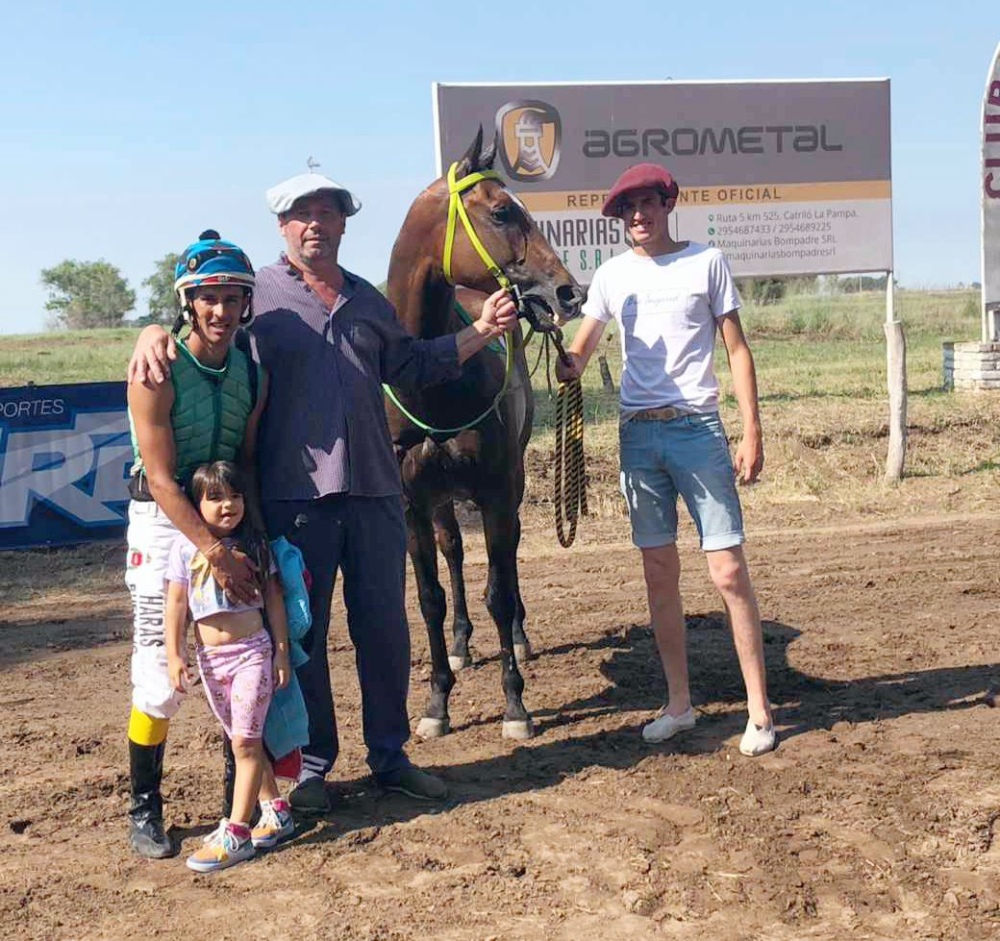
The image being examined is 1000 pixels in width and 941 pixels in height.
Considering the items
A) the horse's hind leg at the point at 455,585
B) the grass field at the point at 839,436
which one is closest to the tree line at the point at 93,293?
the grass field at the point at 839,436

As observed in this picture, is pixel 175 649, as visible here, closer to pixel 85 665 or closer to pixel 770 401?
pixel 85 665

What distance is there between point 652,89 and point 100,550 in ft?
23.3

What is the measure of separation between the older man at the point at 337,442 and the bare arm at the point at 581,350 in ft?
1.79

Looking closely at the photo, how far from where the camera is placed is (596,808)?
4.71 meters

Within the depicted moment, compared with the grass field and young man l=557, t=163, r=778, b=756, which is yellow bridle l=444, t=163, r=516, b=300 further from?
the grass field

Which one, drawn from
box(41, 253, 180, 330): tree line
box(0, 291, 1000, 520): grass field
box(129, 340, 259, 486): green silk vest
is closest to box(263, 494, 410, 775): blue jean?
box(129, 340, 259, 486): green silk vest

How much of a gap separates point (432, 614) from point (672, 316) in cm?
189

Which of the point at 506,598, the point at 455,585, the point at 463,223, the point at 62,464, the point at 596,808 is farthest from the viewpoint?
the point at 62,464

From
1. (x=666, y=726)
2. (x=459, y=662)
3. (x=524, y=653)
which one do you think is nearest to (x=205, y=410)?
(x=666, y=726)

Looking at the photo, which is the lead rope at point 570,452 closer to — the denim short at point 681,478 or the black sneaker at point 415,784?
the denim short at point 681,478

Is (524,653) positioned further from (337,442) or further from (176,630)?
(176,630)

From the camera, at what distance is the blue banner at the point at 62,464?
10.1 metres

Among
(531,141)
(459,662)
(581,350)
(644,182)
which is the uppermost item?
(531,141)

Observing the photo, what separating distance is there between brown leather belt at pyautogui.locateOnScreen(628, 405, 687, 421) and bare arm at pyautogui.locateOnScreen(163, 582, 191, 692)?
6.52ft
